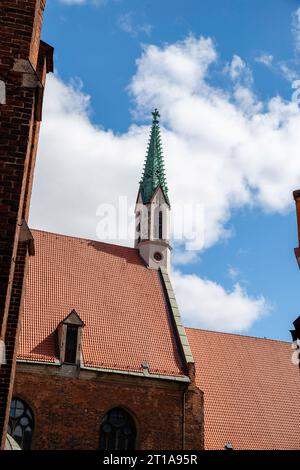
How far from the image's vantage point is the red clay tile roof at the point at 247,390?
21.8 meters

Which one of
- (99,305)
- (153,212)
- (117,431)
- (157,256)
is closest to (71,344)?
(99,305)

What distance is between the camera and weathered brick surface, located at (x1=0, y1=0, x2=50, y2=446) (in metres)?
7.08

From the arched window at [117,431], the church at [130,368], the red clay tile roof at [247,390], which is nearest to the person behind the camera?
the church at [130,368]

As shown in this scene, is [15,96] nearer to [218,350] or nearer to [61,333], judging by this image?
[61,333]

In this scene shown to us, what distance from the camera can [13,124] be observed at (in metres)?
7.52

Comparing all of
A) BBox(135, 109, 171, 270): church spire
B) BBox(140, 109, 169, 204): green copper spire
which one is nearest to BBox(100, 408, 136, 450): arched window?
BBox(135, 109, 171, 270): church spire

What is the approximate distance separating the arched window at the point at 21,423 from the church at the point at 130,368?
1.3 inches

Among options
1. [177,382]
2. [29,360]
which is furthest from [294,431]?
[29,360]

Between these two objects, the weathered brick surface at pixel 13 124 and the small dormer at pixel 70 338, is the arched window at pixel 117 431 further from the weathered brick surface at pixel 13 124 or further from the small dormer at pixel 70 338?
the weathered brick surface at pixel 13 124

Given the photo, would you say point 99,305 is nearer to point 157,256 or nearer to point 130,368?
point 130,368

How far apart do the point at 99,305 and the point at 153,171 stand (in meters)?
Result: 10.7

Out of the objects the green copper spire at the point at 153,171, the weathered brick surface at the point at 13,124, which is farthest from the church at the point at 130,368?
the weathered brick surface at the point at 13,124

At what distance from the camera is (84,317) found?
21.3 metres
